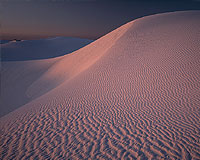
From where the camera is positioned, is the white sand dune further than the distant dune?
No

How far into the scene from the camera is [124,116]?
16.4 feet

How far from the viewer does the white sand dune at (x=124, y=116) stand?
355 cm

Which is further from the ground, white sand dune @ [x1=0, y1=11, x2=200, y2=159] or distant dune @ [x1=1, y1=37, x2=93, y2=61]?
distant dune @ [x1=1, y1=37, x2=93, y2=61]

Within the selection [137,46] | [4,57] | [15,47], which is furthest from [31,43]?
[137,46]

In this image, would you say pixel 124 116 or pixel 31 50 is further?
pixel 31 50

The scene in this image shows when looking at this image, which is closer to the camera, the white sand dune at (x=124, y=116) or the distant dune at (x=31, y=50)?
the white sand dune at (x=124, y=116)

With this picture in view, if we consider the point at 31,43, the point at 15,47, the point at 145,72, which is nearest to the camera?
the point at 145,72

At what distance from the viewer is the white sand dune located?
11.6 ft

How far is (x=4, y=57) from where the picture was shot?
38656 millimetres

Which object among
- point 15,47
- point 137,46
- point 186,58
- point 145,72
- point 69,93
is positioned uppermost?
point 15,47

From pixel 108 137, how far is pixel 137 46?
9.69m

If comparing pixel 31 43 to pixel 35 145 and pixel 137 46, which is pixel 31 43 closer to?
pixel 137 46

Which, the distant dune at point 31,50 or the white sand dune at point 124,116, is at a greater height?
the distant dune at point 31,50

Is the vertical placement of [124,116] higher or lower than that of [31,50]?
lower
